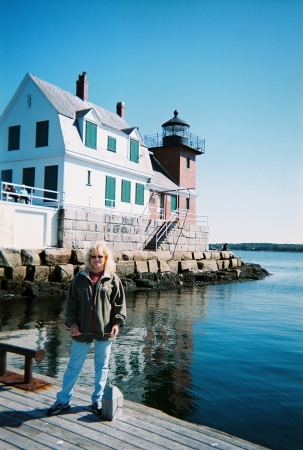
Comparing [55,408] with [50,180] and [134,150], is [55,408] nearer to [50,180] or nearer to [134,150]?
[50,180]

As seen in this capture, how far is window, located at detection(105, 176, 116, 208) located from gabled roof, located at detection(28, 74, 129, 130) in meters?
3.69

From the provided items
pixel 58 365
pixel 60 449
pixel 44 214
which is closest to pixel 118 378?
pixel 58 365

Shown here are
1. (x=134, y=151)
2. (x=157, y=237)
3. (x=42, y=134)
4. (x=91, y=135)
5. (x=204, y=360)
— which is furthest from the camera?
(x=134, y=151)

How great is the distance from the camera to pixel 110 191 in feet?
82.3

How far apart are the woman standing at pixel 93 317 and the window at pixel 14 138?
2169 centimetres

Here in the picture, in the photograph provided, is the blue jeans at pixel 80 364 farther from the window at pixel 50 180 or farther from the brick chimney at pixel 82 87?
the brick chimney at pixel 82 87

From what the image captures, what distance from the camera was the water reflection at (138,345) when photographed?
6527mm

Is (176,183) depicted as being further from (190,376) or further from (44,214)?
(190,376)

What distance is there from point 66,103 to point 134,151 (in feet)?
19.0

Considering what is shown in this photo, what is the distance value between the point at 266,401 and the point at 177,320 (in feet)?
21.5

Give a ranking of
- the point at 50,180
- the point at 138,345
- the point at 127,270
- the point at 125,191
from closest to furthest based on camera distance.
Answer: the point at 138,345, the point at 127,270, the point at 50,180, the point at 125,191

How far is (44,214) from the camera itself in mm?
→ 18359

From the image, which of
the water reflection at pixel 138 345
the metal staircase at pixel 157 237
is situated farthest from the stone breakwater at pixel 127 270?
the water reflection at pixel 138 345

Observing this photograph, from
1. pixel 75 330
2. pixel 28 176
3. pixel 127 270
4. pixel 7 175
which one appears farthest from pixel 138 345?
pixel 7 175
